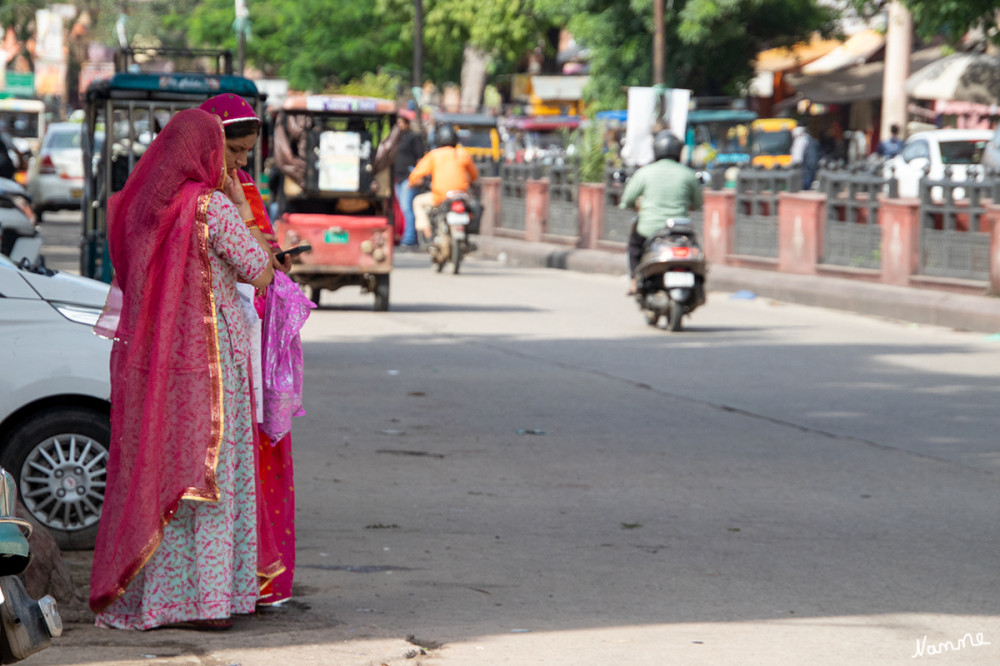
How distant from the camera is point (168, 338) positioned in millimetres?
5094

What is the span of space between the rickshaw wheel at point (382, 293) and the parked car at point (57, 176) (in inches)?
604

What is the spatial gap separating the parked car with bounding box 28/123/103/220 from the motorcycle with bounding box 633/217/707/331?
58.0ft

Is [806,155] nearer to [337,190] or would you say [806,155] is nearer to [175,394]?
[337,190]

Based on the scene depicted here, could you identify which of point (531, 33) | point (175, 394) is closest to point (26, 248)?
point (175, 394)

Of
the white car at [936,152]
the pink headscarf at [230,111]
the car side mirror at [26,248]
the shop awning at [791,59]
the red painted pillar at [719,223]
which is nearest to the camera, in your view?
the pink headscarf at [230,111]

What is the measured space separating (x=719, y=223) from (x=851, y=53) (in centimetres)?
3272

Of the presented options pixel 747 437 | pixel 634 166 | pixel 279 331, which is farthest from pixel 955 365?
pixel 634 166

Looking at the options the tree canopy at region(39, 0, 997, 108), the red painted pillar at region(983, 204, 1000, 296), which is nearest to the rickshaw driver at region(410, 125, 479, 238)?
the tree canopy at region(39, 0, 997, 108)

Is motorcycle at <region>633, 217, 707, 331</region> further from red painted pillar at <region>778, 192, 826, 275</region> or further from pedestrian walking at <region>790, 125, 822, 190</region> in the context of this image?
pedestrian walking at <region>790, 125, 822, 190</region>

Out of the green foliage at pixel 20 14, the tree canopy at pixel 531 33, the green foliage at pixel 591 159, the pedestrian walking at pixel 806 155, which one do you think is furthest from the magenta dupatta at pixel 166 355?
the green foliage at pixel 20 14

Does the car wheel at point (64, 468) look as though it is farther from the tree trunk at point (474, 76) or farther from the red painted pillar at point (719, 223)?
the tree trunk at point (474, 76)

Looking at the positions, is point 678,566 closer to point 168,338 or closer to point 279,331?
point 279,331

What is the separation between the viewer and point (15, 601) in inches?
138

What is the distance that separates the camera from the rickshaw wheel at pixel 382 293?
16239 mm
